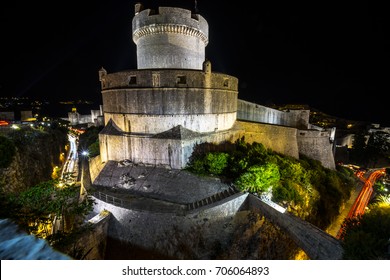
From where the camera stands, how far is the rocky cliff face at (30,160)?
16702mm

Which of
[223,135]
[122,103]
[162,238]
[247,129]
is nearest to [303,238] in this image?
[162,238]

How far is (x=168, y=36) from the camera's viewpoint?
15.6 m

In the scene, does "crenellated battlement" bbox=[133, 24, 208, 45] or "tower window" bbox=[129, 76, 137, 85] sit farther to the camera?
"crenellated battlement" bbox=[133, 24, 208, 45]

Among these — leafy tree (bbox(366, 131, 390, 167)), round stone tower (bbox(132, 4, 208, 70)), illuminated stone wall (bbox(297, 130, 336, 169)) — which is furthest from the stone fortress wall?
leafy tree (bbox(366, 131, 390, 167))

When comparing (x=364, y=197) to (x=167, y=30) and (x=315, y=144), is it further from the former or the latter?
(x=167, y=30)

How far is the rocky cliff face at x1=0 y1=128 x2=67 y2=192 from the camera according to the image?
1670 cm

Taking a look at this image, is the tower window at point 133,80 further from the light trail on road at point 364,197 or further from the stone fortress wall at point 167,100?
the light trail on road at point 364,197

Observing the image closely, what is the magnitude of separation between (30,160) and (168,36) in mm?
17835

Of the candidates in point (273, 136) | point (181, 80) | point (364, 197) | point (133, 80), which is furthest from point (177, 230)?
point (364, 197)

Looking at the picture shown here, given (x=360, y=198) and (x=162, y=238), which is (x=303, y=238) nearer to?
(x=162, y=238)

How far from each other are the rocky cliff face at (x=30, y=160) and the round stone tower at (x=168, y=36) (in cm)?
1400

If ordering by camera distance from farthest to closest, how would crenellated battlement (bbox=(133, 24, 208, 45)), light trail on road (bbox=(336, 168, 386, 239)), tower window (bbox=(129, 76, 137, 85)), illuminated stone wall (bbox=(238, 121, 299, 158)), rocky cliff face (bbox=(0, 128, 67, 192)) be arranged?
light trail on road (bbox=(336, 168, 386, 239)), illuminated stone wall (bbox=(238, 121, 299, 158)), rocky cliff face (bbox=(0, 128, 67, 192)), crenellated battlement (bbox=(133, 24, 208, 45)), tower window (bbox=(129, 76, 137, 85))

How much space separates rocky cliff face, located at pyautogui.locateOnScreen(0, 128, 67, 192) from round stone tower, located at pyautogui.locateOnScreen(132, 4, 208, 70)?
14.0 meters

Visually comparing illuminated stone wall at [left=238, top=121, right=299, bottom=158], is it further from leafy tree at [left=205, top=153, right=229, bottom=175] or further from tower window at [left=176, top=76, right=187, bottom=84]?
tower window at [left=176, top=76, right=187, bottom=84]
